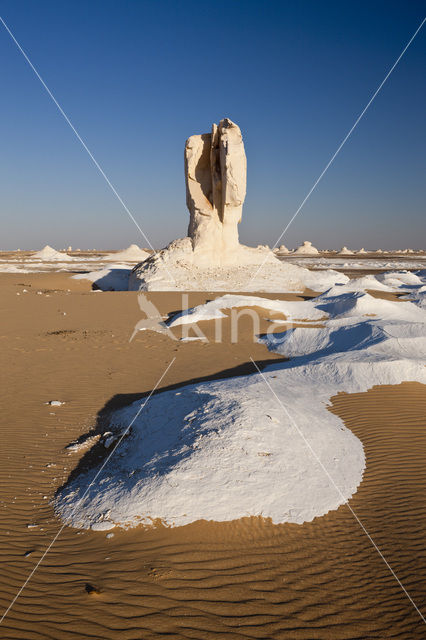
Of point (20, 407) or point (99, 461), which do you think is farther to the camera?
point (20, 407)

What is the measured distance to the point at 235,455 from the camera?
509 cm

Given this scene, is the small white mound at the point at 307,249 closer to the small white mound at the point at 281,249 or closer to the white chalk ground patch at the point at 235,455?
the small white mound at the point at 281,249

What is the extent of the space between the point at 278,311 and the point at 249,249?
990 cm

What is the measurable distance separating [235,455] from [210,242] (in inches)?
748

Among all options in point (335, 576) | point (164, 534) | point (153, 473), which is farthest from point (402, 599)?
point (153, 473)

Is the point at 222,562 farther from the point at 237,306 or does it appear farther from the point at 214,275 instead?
the point at 214,275

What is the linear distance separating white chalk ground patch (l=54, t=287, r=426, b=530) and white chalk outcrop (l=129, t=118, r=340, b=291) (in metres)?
14.6

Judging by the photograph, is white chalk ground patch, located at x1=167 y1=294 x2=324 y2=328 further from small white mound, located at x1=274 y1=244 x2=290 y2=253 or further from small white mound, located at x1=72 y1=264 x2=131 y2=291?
small white mound, located at x1=274 y1=244 x2=290 y2=253

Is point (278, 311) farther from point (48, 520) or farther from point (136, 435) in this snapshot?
point (48, 520)

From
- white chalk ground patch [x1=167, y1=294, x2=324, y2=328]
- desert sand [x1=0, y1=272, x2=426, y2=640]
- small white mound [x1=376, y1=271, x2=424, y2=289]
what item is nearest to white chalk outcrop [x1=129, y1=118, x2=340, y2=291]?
white chalk ground patch [x1=167, y1=294, x2=324, y2=328]

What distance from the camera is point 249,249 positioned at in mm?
25156

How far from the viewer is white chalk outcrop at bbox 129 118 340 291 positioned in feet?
72.4

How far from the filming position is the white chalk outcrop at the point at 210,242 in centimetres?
2208

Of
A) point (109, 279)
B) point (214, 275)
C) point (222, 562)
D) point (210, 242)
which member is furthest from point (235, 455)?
point (109, 279)
